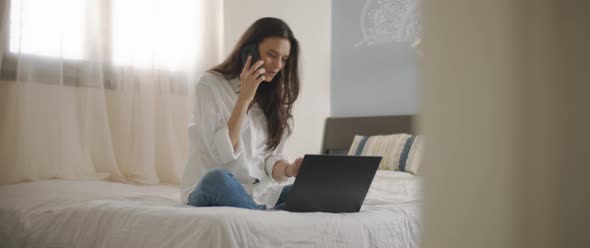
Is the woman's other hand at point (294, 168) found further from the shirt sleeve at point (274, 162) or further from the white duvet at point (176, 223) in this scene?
the white duvet at point (176, 223)

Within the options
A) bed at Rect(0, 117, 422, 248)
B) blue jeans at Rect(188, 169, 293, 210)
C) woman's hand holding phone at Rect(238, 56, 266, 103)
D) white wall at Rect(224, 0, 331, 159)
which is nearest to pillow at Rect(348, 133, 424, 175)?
white wall at Rect(224, 0, 331, 159)

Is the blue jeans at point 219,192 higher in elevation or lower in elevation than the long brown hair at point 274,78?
lower

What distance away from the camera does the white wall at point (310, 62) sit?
4.37 meters

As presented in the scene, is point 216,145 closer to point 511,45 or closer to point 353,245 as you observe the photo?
point 353,245

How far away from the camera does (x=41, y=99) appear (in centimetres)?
302

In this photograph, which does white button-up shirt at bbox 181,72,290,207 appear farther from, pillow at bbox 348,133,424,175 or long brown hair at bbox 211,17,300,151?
pillow at bbox 348,133,424,175

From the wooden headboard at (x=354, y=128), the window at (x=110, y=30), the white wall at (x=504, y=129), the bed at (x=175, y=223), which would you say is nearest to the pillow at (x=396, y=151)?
the wooden headboard at (x=354, y=128)

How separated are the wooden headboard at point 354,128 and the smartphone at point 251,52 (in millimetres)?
1804

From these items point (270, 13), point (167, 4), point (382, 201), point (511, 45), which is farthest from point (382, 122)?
point (511, 45)

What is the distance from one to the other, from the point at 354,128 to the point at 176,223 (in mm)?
2875

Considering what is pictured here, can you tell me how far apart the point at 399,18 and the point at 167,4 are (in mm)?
1600

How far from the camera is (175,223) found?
63.8 inches

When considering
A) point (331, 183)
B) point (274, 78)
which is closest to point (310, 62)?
point (274, 78)

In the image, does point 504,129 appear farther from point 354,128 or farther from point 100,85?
point 354,128
